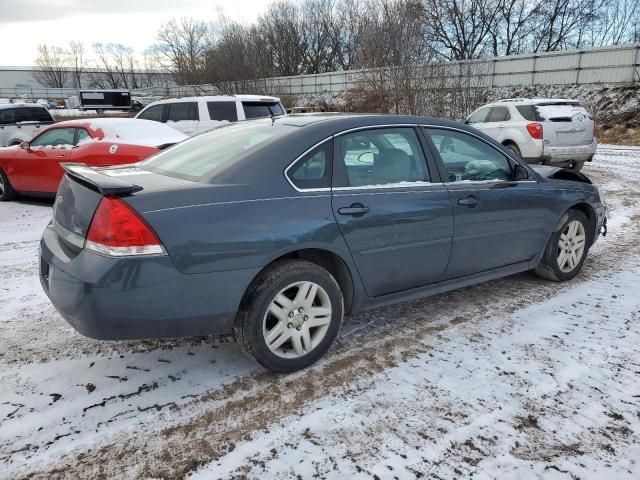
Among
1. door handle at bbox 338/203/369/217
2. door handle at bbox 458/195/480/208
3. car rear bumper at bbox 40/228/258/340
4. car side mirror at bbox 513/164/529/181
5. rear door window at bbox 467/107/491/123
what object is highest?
rear door window at bbox 467/107/491/123

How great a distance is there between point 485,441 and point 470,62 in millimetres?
21112

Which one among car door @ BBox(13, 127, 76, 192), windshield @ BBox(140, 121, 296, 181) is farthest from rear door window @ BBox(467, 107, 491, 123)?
windshield @ BBox(140, 121, 296, 181)

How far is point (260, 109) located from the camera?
12180 mm

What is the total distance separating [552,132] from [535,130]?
36 cm

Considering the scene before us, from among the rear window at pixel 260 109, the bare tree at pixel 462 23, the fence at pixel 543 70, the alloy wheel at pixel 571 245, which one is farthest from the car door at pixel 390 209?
the bare tree at pixel 462 23

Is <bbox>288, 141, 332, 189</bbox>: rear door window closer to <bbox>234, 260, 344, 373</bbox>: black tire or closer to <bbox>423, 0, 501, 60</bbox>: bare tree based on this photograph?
<bbox>234, 260, 344, 373</bbox>: black tire

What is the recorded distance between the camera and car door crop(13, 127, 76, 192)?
7617 millimetres

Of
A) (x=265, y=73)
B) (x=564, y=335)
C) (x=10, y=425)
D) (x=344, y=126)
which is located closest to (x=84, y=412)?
(x=10, y=425)

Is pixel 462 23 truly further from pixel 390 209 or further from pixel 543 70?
pixel 390 209

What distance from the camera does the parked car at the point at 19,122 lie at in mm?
13648

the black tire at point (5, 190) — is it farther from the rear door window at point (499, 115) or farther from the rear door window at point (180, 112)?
the rear door window at point (499, 115)

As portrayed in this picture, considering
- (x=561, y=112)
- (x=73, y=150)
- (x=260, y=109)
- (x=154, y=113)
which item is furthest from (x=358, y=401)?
(x=154, y=113)

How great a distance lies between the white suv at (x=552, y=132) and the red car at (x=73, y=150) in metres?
7.56

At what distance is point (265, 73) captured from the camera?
38.1 metres
